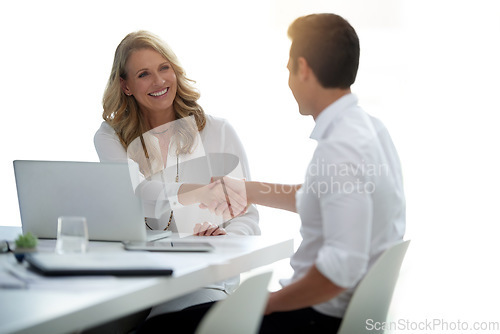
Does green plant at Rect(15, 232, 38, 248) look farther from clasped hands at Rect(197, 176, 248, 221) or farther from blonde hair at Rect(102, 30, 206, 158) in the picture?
blonde hair at Rect(102, 30, 206, 158)

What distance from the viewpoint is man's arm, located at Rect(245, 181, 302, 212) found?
219 centimetres

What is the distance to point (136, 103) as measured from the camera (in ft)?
9.66

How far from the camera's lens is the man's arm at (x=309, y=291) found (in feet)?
5.03

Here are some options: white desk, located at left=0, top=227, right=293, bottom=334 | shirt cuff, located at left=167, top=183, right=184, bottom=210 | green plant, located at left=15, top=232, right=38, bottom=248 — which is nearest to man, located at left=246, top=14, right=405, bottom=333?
white desk, located at left=0, top=227, right=293, bottom=334

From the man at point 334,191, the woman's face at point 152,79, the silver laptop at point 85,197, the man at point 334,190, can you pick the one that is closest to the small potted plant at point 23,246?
the silver laptop at point 85,197

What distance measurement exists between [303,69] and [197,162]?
43.8 inches

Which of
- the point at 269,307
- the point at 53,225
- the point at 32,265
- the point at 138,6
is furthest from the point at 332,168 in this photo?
the point at 138,6

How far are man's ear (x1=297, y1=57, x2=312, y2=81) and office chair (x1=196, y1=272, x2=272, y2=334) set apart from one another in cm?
61

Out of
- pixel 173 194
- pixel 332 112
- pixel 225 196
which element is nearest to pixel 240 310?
pixel 332 112

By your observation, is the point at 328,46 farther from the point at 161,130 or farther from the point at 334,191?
the point at 161,130

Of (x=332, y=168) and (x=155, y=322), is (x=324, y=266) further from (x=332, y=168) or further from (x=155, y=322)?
(x=155, y=322)

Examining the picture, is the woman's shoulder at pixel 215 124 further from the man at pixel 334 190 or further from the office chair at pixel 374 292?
Answer: the office chair at pixel 374 292

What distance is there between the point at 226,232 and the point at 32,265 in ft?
2.95

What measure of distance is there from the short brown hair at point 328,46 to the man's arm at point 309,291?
1.75ft
